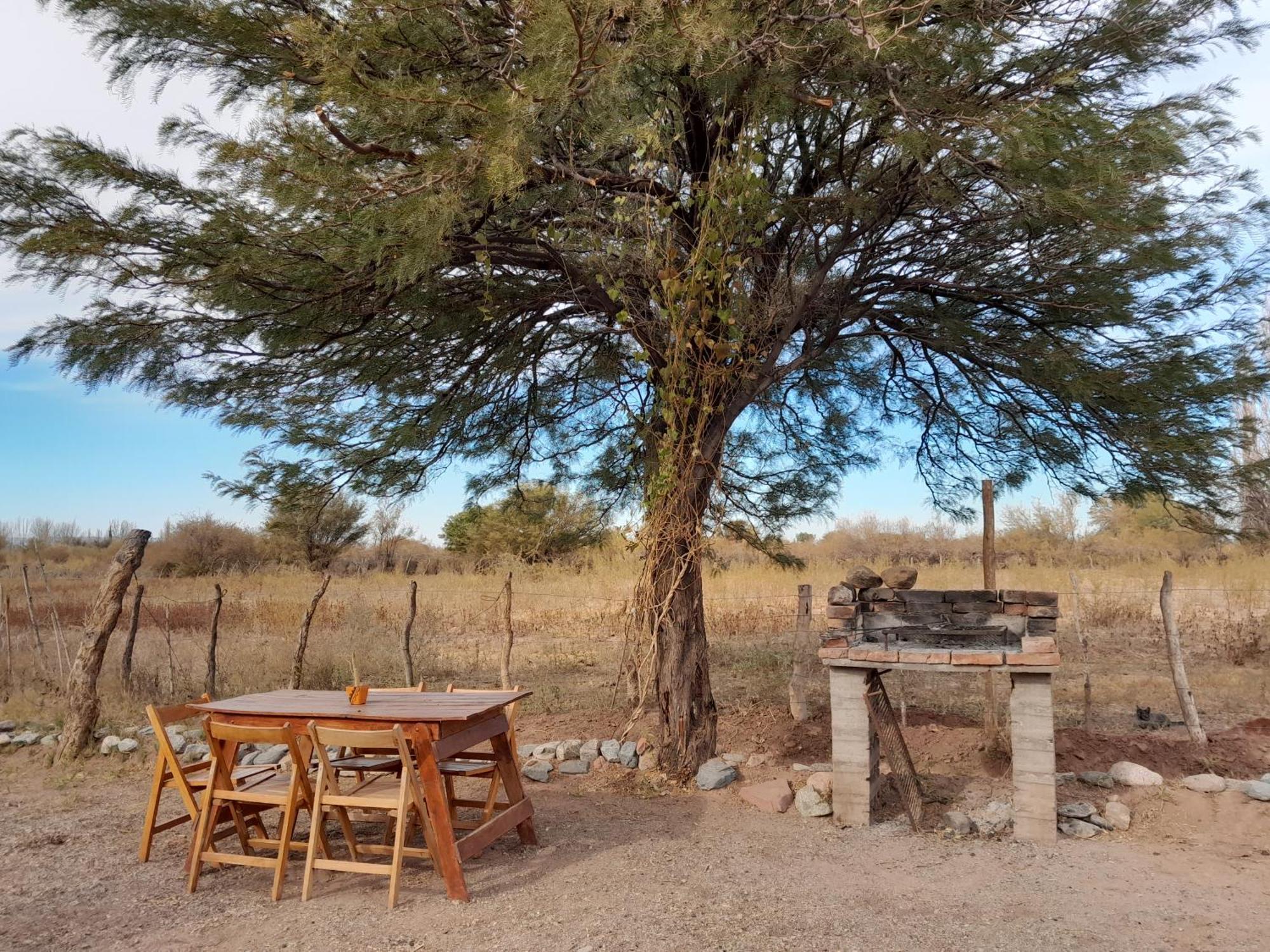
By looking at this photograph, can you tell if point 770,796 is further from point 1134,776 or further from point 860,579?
point 1134,776

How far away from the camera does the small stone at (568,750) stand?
22.6 feet

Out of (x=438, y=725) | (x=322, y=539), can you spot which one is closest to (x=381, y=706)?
(x=438, y=725)

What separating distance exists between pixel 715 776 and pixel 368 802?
2598 mm

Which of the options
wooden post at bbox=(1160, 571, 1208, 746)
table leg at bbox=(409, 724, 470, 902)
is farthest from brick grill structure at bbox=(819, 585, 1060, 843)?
table leg at bbox=(409, 724, 470, 902)

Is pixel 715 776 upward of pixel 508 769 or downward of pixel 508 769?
downward

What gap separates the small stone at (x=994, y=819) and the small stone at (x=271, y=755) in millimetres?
4994

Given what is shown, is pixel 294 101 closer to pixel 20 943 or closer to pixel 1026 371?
pixel 20 943

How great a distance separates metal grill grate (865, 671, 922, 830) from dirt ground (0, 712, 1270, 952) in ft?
0.48

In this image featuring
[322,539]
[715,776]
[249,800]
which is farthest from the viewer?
[322,539]

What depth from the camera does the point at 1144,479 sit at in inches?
269

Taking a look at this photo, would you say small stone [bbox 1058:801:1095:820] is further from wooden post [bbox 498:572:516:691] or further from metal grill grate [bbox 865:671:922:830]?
wooden post [bbox 498:572:516:691]

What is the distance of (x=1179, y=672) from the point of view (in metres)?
7.15

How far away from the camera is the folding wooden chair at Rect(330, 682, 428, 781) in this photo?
193 inches

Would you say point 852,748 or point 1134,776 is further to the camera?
point 1134,776
